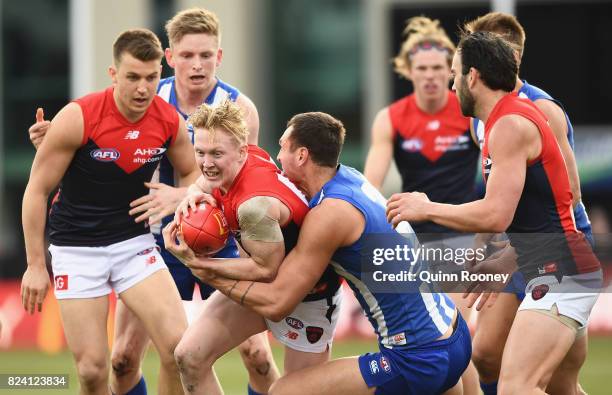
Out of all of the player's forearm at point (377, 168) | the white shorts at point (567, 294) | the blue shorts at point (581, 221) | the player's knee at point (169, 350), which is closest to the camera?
the white shorts at point (567, 294)

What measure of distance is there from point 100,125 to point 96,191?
17.2 inches

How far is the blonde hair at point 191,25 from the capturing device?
8.11m

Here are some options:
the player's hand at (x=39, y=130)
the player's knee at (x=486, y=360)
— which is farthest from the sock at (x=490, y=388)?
the player's hand at (x=39, y=130)

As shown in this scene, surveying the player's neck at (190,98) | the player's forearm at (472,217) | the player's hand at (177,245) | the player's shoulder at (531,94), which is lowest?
the player's hand at (177,245)

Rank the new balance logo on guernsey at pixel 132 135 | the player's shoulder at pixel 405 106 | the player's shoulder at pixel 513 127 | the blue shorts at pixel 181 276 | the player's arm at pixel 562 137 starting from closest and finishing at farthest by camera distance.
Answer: the player's shoulder at pixel 513 127
the player's arm at pixel 562 137
the new balance logo on guernsey at pixel 132 135
the blue shorts at pixel 181 276
the player's shoulder at pixel 405 106

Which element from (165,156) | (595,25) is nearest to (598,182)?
(595,25)

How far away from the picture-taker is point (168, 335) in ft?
23.7

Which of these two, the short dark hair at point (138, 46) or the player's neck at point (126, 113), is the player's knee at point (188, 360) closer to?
the player's neck at point (126, 113)

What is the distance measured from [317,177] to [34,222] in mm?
1884

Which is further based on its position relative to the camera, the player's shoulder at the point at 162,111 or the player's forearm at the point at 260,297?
the player's shoulder at the point at 162,111

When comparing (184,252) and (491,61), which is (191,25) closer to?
(184,252)

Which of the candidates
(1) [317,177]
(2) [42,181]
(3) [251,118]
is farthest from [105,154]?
(1) [317,177]

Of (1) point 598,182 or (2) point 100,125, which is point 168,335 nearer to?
(2) point 100,125

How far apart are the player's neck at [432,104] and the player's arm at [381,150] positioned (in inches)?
11.2
